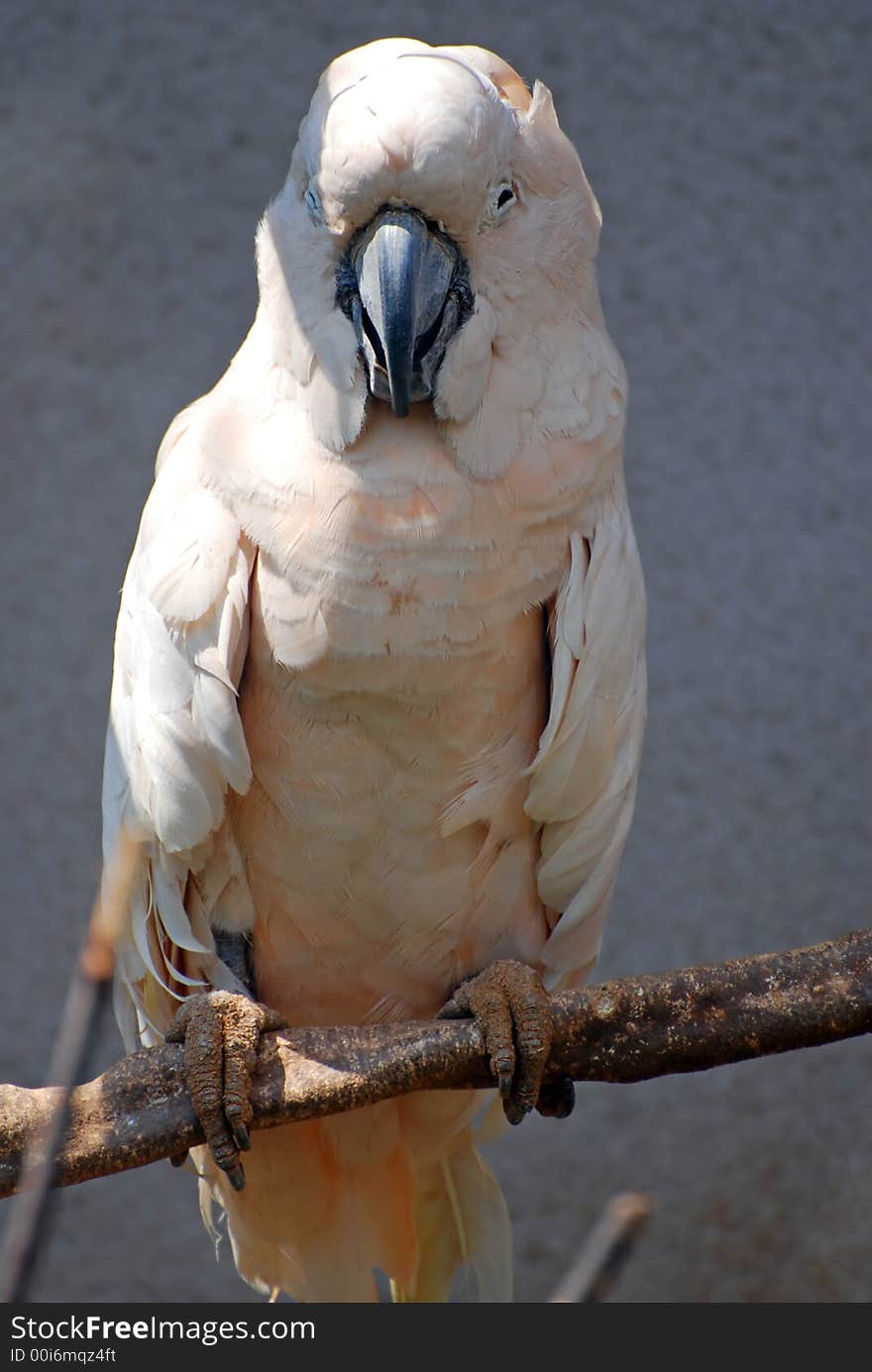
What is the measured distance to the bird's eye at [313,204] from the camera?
1.81 m

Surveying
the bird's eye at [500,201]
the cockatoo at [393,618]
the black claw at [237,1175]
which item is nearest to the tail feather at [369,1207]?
the cockatoo at [393,618]

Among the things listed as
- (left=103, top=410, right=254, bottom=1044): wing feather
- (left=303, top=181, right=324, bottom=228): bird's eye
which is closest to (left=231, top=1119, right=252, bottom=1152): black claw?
(left=103, top=410, right=254, bottom=1044): wing feather

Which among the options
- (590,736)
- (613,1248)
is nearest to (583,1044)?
(590,736)

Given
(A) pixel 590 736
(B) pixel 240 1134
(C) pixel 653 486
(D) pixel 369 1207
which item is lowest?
(D) pixel 369 1207

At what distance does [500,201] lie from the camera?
1830 millimetres

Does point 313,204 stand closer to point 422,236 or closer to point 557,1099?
point 422,236

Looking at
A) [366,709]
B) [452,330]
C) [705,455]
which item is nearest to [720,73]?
[705,455]

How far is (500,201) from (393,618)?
1.65ft

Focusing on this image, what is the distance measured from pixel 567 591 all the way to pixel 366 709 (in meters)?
0.29

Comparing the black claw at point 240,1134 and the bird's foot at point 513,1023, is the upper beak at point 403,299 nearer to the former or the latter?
the bird's foot at point 513,1023

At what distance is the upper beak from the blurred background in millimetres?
1495

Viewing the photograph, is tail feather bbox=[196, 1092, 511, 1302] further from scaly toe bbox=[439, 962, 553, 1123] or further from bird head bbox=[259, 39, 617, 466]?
bird head bbox=[259, 39, 617, 466]
